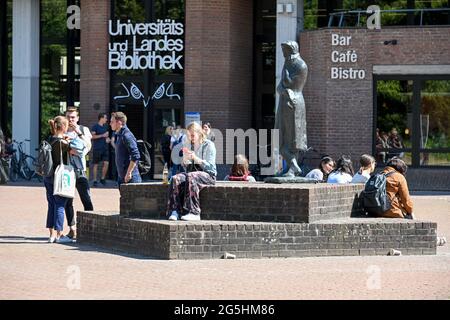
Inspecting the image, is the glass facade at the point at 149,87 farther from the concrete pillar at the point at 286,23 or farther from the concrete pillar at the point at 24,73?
the concrete pillar at the point at 24,73

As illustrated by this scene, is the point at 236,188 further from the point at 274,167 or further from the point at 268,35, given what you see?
the point at 268,35

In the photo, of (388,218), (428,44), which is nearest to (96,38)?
(428,44)

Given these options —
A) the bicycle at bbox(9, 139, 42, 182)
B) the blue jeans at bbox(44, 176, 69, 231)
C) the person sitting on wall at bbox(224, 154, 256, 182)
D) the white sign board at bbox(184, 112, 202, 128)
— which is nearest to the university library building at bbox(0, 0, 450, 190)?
the white sign board at bbox(184, 112, 202, 128)

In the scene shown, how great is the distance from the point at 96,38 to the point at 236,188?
702 inches

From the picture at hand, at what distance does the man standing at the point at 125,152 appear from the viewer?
16.5 m

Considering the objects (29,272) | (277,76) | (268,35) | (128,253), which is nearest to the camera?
(29,272)

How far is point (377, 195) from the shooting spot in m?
15.4

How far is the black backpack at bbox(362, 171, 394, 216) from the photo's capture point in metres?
15.3

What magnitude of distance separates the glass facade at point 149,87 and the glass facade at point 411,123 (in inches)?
229

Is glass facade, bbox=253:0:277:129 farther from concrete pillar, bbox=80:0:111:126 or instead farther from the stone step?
the stone step

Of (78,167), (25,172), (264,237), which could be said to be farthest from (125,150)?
(25,172)

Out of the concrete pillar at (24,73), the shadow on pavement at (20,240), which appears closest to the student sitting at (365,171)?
the shadow on pavement at (20,240)

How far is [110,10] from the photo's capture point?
31.6m

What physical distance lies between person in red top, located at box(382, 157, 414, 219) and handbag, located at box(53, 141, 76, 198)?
14.6 ft
